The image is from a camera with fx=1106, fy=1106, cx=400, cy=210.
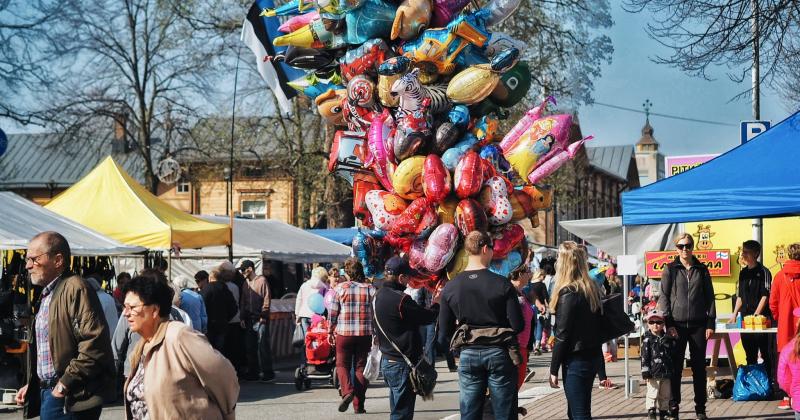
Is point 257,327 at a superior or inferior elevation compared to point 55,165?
inferior

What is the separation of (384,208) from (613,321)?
15.5 feet

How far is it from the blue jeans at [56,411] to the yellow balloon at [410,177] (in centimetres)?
667

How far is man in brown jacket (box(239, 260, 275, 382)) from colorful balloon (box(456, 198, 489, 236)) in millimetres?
5674

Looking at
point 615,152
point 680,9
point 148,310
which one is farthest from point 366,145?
point 615,152

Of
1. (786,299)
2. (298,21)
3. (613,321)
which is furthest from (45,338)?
(298,21)

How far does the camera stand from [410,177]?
12.9m

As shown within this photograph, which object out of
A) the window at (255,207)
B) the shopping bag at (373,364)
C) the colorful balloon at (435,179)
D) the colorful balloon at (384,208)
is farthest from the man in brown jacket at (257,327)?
the window at (255,207)

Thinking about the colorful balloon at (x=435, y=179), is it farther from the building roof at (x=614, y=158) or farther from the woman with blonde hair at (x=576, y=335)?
the building roof at (x=614, y=158)

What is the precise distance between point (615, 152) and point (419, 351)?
9597 centimetres

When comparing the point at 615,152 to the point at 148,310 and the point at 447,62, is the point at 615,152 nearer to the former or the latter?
the point at 447,62

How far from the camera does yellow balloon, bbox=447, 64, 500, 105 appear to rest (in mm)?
12812

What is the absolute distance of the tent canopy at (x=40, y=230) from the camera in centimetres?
1445

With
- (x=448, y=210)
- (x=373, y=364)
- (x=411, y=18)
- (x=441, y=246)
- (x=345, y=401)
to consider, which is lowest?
(x=345, y=401)

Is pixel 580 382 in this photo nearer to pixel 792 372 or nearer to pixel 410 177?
pixel 792 372
